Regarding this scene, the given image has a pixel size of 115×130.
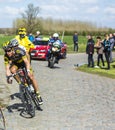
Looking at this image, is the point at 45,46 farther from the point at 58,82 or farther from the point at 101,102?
the point at 101,102

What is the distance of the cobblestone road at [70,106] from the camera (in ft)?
31.4

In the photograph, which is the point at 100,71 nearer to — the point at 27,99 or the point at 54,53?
the point at 54,53

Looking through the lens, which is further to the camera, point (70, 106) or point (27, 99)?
point (70, 106)

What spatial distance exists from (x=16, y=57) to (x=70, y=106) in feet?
6.91

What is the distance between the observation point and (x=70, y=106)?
39.2ft

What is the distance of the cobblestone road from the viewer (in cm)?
957

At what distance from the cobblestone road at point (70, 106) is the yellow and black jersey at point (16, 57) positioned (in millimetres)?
1237

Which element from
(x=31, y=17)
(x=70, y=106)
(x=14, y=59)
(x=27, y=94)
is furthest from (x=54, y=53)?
(x=31, y=17)

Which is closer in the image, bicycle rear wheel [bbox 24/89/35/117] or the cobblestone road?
the cobblestone road

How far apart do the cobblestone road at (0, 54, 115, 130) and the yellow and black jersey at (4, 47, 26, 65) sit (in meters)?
1.24

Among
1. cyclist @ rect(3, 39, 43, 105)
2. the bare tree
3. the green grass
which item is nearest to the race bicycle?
cyclist @ rect(3, 39, 43, 105)

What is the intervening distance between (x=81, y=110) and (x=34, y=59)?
20.9 metres

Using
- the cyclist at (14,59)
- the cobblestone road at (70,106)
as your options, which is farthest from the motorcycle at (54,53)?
the cyclist at (14,59)

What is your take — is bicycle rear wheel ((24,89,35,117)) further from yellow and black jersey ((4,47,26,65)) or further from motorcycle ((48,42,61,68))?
motorcycle ((48,42,61,68))
